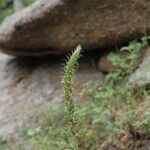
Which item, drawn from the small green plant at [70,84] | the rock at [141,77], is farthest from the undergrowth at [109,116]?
the small green plant at [70,84]

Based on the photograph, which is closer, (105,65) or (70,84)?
(70,84)

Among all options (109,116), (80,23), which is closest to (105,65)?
(80,23)

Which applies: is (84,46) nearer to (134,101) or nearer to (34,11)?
(34,11)

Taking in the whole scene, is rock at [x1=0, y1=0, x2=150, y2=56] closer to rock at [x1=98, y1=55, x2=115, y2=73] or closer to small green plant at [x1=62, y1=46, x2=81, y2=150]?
rock at [x1=98, y1=55, x2=115, y2=73]

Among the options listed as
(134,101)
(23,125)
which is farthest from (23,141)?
(134,101)

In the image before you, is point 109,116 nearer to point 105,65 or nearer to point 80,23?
point 105,65

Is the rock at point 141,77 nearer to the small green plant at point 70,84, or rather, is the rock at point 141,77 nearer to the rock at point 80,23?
the rock at point 80,23
